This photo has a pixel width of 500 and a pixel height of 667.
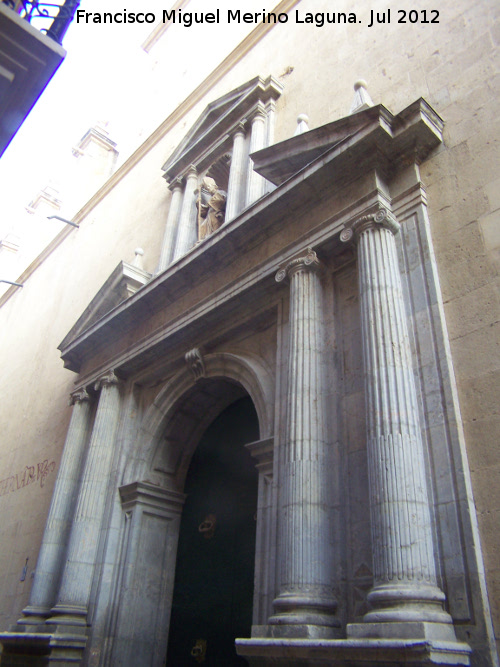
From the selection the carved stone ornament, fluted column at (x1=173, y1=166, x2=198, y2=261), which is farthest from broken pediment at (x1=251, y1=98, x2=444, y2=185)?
fluted column at (x1=173, y1=166, x2=198, y2=261)

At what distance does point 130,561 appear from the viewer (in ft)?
26.4

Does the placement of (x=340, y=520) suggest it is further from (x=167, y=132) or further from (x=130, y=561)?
(x=167, y=132)

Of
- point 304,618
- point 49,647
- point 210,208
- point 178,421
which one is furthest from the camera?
point 210,208

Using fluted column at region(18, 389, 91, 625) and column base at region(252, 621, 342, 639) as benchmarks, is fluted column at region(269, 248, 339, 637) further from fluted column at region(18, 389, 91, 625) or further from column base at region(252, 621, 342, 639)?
fluted column at region(18, 389, 91, 625)

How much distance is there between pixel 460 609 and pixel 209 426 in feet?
18.4

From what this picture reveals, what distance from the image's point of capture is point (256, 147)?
32.2ft

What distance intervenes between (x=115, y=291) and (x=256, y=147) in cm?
350

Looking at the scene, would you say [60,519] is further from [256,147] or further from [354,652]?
[256,147]

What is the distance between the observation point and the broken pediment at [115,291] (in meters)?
10.4

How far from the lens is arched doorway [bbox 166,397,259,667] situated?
804 cm

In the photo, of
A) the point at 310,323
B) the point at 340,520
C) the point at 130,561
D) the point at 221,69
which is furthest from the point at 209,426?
the point at 221,69

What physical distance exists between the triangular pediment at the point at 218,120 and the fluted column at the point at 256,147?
326mm

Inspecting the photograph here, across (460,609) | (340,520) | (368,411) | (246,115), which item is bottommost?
(460,609)

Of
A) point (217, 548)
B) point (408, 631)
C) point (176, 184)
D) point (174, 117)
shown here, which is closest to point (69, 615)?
point (217, 548)
